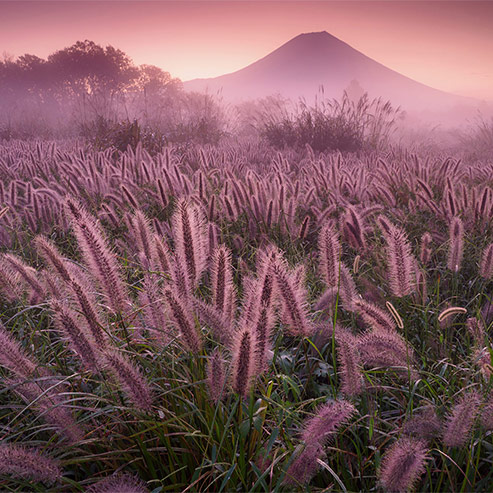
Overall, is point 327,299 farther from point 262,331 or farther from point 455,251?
point 455,251

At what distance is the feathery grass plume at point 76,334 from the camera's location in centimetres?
115

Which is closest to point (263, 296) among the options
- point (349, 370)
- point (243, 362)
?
point (243, 362)

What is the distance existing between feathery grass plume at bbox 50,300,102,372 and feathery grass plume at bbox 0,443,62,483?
10.0 inches

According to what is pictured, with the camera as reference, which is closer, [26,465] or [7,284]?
[26,465]

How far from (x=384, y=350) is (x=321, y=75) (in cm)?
11983

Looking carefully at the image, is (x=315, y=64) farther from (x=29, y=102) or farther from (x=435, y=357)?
(x=435, y=357)

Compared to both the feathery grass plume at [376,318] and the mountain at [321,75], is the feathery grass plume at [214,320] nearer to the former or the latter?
the feathery grass plume at [376,318]

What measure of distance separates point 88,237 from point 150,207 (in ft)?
8.80

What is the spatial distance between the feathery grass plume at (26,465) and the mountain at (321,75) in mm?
97687

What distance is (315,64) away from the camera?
381ft

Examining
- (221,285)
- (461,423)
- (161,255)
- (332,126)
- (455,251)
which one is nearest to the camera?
(461,423)

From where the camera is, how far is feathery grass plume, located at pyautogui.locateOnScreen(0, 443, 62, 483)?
1.00 m

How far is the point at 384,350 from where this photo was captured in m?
1.36

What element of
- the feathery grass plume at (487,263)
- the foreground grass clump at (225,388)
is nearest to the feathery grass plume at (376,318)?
the foreground grass clump at (225,388)
